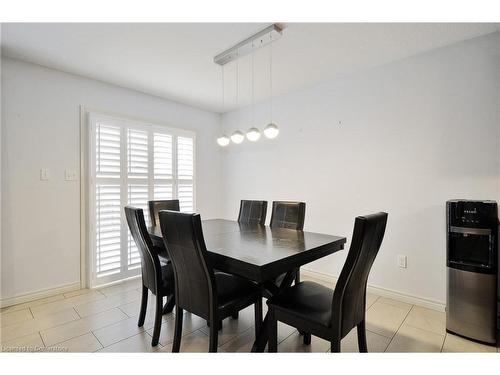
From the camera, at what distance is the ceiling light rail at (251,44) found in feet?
6.89

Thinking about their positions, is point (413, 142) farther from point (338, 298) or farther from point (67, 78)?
point (67, 78)

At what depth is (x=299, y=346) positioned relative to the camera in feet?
6.18

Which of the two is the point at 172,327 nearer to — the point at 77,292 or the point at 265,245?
the point at 265,245

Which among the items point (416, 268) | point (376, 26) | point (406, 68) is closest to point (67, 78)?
point (376, 26)

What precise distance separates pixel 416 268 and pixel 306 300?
1632 millimetres

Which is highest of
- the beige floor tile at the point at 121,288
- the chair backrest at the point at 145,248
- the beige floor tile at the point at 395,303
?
the chair backrest at the point at 145,248

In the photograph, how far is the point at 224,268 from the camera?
5.21 ft

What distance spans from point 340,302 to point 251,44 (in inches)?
83.9

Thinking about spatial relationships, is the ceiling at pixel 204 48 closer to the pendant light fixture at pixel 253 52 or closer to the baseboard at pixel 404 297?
the pendant light fixture at pixel 253 52

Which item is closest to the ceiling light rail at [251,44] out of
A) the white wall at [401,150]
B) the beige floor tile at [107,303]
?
the white wall at [401,150]

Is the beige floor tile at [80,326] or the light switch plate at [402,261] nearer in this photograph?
the beige floor tile at [80,326]

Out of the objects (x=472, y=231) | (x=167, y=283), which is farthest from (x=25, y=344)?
(x=472, y=231)

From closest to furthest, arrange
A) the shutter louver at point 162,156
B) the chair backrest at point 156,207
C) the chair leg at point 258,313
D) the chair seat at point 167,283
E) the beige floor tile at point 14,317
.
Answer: the chair leg at point 258,313
the chair seat at point 167,283
the beige floor tile at point 14,317
the chair backrest at point 156,207
the shutter louver at point 162,156

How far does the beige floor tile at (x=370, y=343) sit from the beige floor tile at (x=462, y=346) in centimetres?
39
